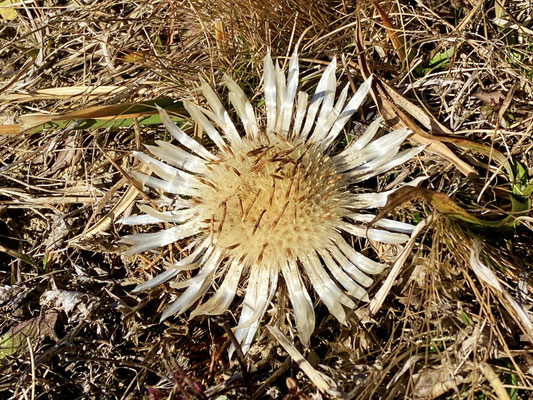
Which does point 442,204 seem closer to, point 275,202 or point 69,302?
point 275,202

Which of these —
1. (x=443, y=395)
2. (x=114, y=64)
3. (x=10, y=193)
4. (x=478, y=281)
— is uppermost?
(x=114, y=64)

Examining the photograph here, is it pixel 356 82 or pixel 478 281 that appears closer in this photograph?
pixel 478 281

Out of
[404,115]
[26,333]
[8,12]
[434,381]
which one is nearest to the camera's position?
[434,381]

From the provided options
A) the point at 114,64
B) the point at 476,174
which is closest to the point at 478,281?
the point at 476,174

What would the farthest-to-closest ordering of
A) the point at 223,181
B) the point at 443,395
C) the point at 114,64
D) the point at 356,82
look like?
the point at 114,64 → the point at 356,82 → the point at 223,181 → the point at 443,395

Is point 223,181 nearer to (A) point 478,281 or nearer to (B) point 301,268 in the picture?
(B) point 301,268

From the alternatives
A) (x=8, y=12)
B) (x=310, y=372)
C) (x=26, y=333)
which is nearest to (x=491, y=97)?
(x=310, y=372)

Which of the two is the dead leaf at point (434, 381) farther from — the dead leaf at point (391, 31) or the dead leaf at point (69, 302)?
the dead leaf at point (69, 302)

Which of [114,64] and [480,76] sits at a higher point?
[114,64]
